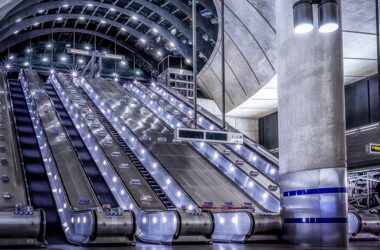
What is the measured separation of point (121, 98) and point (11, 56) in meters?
15.2

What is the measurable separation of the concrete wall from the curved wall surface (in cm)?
161

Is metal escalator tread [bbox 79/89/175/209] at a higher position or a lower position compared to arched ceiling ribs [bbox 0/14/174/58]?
lower

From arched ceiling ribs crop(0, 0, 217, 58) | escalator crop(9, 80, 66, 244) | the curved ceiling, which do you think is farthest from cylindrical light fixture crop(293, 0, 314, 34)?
arched ceiling ribs crop(0, 0, 217, 58)

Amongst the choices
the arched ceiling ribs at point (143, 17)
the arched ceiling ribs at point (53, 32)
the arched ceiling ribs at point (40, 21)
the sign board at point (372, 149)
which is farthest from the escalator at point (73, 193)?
the arched ceiling ribs at point (53, 32)

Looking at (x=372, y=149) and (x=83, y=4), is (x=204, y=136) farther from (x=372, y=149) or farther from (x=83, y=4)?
(x=83, y=4)

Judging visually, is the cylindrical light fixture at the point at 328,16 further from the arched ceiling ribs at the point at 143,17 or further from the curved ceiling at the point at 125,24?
the arched ceiling ribs at the point at 143,17

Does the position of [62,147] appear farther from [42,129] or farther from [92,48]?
[92,48]

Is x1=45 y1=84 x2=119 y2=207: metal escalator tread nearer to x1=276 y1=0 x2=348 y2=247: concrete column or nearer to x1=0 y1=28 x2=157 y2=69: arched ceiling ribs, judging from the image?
x1=276 y1=0 x2=348 y2=247: concrete column

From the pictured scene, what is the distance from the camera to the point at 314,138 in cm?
1093

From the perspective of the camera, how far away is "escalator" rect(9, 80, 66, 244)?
1312cm

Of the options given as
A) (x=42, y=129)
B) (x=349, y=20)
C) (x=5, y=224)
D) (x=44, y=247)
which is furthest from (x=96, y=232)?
(x=349, y=20)

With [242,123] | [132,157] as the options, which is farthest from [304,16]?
[242,123]

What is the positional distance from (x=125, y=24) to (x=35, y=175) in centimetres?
2526

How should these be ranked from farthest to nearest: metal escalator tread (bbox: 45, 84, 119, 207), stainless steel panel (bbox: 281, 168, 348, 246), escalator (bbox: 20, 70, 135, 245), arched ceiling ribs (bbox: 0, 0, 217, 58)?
1. arched ceiling ribs (bbox: 0, 0, 217, 58)
2. metal escalator tread (bbox: 45, 84, 119, 207)
3. escalator (bbox: 20, 70, 135, 245)
4. stainless steel panel (bbox: 281, 168, 348, 246)
